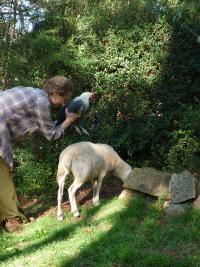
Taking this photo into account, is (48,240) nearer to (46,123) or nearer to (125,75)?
(46,123)

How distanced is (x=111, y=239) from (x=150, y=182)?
1.46 m

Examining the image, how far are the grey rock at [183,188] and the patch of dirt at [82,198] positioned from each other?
157cm

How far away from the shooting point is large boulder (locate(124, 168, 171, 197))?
7434 mm

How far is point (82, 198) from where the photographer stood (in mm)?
8625

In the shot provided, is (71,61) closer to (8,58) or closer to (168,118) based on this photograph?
(8,58)

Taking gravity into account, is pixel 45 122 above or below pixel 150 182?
above

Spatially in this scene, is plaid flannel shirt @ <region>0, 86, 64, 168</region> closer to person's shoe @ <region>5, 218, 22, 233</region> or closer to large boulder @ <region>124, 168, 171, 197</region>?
person's shoe @ <region>5, 218, 22, 233</region>

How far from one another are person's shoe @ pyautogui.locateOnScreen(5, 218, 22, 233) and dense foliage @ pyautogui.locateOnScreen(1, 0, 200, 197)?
2353mm

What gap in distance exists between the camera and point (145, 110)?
1023 centimetres

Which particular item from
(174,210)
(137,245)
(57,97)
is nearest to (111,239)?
(137,245)

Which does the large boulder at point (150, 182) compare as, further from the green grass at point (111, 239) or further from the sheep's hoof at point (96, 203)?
the sheep's hoof at point (96, 203)

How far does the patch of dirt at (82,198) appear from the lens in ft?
27.3

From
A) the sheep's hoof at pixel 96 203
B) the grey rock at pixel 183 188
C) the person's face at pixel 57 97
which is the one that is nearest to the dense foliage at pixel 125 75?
the sheep's hoof at pixel 96 203

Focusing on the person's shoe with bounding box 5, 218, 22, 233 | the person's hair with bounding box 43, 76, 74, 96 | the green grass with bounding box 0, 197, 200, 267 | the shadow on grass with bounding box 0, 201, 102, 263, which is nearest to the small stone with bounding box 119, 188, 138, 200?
the green grass with bounding box 0, 197, 200, 267
